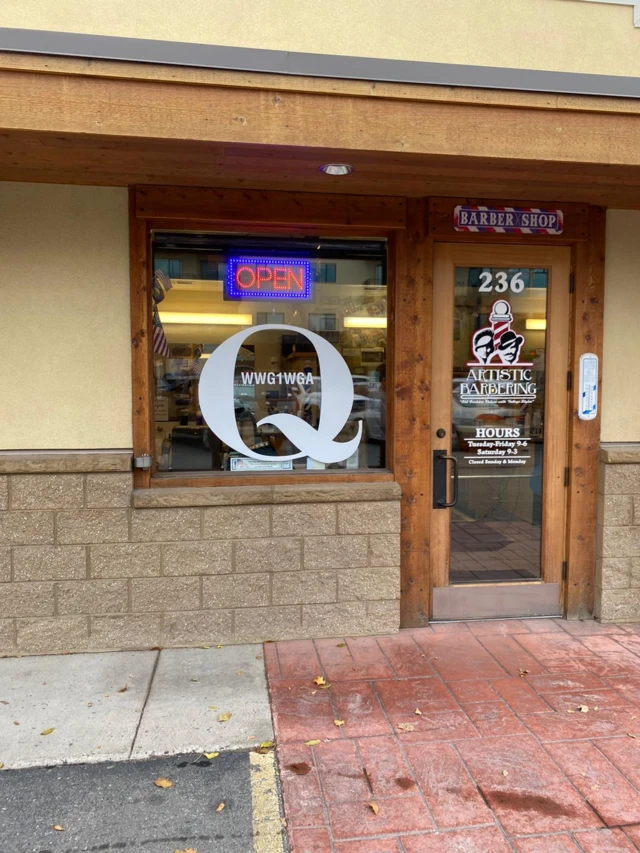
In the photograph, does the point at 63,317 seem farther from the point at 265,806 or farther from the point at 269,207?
the point at 265,806

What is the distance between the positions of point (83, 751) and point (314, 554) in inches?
66.7

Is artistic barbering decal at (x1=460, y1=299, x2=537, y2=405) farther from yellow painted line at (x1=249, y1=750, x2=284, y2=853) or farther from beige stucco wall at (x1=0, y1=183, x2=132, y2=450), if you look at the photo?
yellow painted line at (x1=249, y1=750, x2=284, y2=853)

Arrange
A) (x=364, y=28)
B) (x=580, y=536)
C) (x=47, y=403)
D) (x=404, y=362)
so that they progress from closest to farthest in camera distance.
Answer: (x=364, y=28) → (x=47, y=403) → (x=404, y=362) → (x=580, y=536)

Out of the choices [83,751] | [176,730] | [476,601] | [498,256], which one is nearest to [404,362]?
[498,256]

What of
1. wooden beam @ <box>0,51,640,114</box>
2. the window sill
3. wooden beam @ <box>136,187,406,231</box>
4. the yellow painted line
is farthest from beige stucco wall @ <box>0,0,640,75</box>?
the yellow painted line

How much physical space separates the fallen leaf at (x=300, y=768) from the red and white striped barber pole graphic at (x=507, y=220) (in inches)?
127

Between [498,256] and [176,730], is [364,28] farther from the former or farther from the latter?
[176,730]

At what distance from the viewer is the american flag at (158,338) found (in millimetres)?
3967

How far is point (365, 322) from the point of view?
4.18 meters

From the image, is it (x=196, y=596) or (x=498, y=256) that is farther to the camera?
(x=498, y=256)

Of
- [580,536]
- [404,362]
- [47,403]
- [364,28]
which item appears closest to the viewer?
Result: [364,28]

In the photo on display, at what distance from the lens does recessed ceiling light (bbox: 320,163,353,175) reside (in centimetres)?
334

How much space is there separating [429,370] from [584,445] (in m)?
1.22

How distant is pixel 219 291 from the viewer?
406 cm
